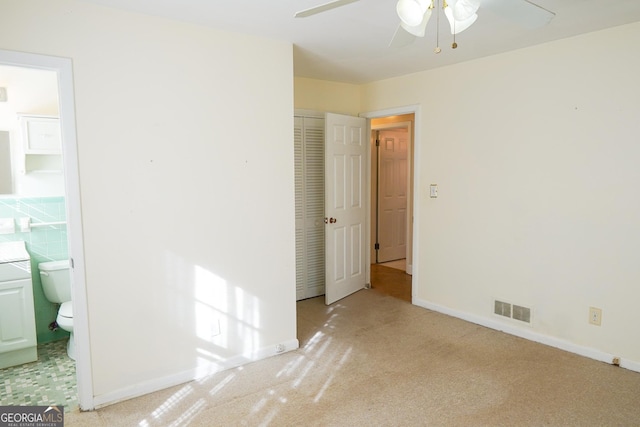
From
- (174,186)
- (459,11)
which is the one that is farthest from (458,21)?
(174,186)

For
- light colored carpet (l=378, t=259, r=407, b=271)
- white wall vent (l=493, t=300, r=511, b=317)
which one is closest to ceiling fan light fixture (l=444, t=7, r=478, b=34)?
white wall vent (l=493, t=300, r=511, b=317)

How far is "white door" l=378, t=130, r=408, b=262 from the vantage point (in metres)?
6.04

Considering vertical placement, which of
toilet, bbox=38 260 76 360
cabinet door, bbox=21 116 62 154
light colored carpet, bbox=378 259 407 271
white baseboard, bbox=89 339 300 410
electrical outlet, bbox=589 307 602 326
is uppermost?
cabinet door, bbox=21 116 62 154

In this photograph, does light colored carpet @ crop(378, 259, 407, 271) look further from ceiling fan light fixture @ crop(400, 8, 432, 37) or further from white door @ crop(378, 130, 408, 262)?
ceiling fan light fixture @ crop(400, 8, 432, 37)

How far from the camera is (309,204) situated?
440 cm

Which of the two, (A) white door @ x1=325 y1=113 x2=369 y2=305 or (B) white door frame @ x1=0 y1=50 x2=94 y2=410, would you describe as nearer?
(B) white door frame @ x1=0 y1=50 x2=94 y2=410

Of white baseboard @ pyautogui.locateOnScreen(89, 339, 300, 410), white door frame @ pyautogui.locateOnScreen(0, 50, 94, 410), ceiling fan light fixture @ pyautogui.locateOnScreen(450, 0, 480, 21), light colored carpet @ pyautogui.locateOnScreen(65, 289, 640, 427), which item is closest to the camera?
ceiling fan light fixture @ pyautogui.locateOnScreen(450, 0, 480, 21)

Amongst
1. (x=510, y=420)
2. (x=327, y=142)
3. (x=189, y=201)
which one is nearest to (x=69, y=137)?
(x=189, y=201)

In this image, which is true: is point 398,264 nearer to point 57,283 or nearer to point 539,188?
point 539,188

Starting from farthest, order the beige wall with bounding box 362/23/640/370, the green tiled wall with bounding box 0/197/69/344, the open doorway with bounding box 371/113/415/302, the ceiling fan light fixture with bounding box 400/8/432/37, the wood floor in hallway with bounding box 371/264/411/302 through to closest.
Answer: the open doorway with bounding box 371/113/415/302
the wood floor in hallway with bounding box 371/264/411/302
the green tiled wall with bounding box 0/197/69/344
the beige wall with bounding box 362/23/640/370
the ceiling fan light fixture with bounding box 400/8/432/37

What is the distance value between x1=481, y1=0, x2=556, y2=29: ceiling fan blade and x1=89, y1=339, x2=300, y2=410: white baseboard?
8.53 feet

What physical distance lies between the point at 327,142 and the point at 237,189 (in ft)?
4.81

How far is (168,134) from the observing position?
2.62m

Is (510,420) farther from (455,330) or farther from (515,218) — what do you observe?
(515,218)
